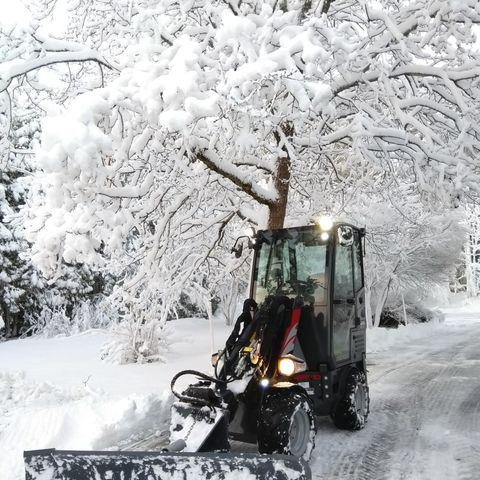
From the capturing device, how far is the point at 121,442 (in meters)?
5.55

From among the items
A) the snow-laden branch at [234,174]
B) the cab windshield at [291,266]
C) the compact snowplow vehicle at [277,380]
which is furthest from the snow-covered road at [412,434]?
the snow-laden branch at [234,174]

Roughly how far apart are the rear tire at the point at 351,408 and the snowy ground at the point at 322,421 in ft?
0.45

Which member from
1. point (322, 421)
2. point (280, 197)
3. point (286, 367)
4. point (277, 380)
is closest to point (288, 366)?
point (286, 367)

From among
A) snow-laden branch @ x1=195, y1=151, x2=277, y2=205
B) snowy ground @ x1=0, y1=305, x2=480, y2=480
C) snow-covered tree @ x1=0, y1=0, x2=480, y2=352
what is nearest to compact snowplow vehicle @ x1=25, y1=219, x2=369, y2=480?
snowy ground @ x1=0, y1=305, x2=480, y2=480

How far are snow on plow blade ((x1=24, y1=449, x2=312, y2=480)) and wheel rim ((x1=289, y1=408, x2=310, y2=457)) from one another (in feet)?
5.53

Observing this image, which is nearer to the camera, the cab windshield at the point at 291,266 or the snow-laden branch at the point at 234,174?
the cab windshield at the point at 291,266

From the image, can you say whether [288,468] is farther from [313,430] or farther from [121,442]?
[121,442]

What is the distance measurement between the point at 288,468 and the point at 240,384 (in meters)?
1.81

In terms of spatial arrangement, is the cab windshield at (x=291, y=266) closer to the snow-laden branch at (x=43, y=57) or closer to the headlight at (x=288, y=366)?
the headlight at (x=288, y=366)

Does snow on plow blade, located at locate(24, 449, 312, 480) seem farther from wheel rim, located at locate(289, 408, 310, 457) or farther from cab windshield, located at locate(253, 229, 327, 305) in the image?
cab windshield, located at locate(253, 229, 327, 305)

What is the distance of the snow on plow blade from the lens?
3010 mm

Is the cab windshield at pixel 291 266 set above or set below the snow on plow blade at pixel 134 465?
above

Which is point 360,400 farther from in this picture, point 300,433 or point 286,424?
point 286,424

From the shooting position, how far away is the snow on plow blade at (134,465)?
118 inches
